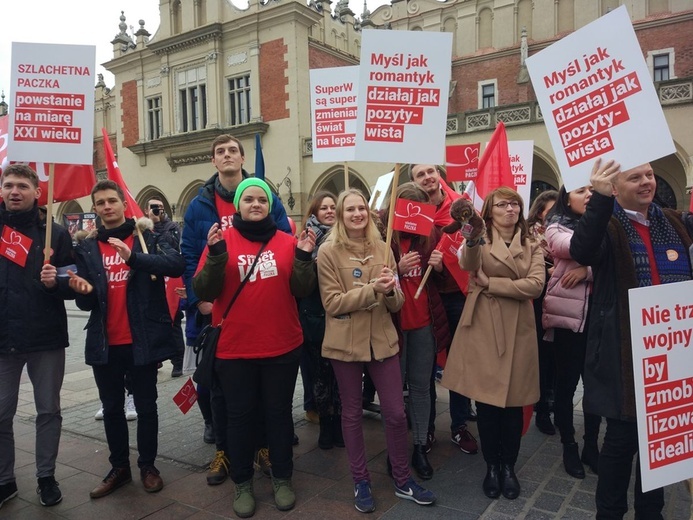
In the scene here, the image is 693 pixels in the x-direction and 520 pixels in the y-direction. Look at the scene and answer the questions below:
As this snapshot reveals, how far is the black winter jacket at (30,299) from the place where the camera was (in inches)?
133

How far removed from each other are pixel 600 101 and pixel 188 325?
11.0 feet

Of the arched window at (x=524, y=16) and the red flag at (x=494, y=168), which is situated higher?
the arched window at (x=524, y=16)

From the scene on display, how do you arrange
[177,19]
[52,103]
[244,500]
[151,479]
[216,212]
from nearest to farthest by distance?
[244,500] < [151,479] < [52,103] < [216,212] < [177,19]

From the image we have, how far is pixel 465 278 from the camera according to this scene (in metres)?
3.97

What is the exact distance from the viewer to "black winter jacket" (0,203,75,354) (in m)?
3.38

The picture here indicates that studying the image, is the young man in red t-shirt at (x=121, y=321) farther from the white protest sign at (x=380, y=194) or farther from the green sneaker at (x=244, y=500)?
the white protest sign at (x=380, y=194)

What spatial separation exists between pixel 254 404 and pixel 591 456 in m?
2.36

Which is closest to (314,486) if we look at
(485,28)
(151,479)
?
(151,479)

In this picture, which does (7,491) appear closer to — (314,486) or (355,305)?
(314,486)

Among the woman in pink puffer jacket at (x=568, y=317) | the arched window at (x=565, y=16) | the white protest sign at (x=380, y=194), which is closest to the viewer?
the woman in pink puffer jacket at (x=568, y=317)

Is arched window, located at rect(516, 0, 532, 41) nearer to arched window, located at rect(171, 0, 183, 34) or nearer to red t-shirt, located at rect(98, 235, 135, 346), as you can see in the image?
arched window, located at rect(171, 0, 183, 34)

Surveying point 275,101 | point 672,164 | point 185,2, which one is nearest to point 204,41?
point 185,2

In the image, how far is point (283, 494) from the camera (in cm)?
334

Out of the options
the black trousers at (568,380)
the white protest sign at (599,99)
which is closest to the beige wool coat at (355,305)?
the white protest sign at (599,99)
